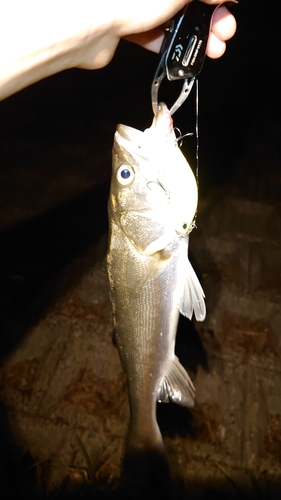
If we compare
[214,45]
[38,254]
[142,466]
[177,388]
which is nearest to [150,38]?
[214,45]

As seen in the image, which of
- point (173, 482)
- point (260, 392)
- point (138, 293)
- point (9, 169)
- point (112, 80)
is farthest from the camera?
point (112, 80)

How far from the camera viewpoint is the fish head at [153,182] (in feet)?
5.09

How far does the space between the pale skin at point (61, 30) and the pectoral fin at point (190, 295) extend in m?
0.93

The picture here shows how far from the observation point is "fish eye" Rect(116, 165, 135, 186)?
1.62 meters

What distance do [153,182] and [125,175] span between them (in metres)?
0.12

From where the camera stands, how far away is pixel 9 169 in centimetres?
509

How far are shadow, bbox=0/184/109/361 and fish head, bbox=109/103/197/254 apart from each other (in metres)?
2.18

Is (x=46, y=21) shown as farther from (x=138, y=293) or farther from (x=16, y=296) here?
(x=16, y=296)

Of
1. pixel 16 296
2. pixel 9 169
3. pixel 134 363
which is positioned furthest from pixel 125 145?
pixel 9 169

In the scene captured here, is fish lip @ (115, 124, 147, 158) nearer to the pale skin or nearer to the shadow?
the pale skin

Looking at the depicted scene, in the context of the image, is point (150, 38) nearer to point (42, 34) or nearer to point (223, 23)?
point (223, 23)

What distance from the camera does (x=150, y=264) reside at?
175cm

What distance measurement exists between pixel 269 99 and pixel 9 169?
16.7 ft

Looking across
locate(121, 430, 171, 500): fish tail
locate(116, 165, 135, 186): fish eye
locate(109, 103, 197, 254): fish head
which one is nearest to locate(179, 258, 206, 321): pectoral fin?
locate(109, 103, 197, 254): fish head
